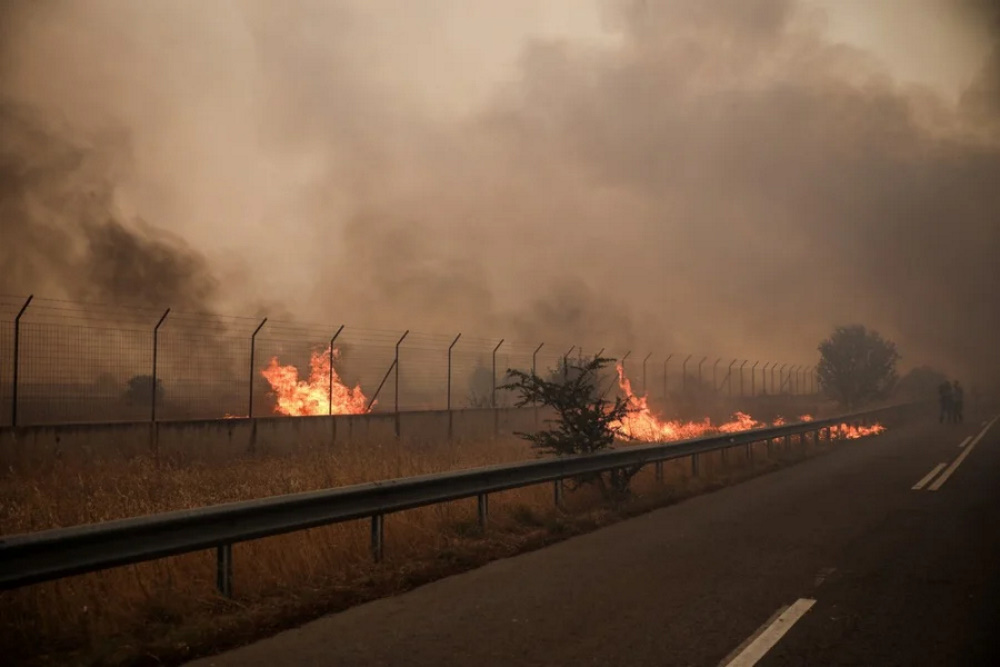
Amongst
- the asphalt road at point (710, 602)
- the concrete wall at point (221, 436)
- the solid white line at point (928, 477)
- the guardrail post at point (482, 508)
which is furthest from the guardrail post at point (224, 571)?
the solid white line at point (928, 477)

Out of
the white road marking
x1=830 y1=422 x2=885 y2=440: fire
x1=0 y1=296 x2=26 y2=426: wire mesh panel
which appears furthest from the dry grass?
x1=830 y1=422 x2=885 y2=440: fire

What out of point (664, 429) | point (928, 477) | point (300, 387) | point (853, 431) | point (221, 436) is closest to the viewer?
point (928, 477)

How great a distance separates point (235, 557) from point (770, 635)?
16.4 ft

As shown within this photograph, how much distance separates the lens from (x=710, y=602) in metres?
6.04

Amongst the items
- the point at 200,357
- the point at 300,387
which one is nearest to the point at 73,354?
the point at 200,357

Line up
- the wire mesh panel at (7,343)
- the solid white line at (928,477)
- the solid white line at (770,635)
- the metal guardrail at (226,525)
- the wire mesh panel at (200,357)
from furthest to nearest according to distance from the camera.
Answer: the wire mesh panel at (200,357) < the wire mesh panel at (7,343) < the solid white line at (928,477) < the metal guardrail at (226,525) < the solid white line at (770,635)

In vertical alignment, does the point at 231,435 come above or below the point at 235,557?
above

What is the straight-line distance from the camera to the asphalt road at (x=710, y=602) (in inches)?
192

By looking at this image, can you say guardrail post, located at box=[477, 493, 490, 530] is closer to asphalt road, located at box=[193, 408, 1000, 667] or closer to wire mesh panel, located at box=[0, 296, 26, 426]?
asphalt road, located at box=[193, 408, 1000, 667]

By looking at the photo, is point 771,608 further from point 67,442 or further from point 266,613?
point 67,442

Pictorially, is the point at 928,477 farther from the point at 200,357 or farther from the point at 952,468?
the point at 200,357

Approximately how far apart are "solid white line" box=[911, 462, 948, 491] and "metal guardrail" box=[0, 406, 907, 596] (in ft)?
24.6

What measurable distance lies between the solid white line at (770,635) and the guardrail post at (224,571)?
13.4ft

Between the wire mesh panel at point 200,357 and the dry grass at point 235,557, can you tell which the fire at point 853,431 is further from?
the wire mesh panel at point 200,357
